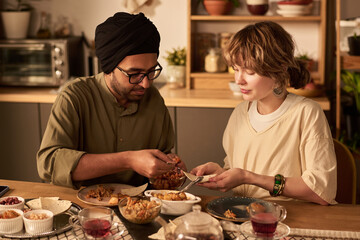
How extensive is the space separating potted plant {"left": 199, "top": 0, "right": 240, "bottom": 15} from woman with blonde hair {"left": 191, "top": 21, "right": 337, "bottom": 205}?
1.79 m

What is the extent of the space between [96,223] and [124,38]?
2.68ft

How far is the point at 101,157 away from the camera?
198 centimetres

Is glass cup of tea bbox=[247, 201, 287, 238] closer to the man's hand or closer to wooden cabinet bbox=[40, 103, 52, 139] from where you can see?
the man's hand

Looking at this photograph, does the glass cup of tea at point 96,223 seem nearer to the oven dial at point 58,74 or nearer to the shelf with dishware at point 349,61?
the shelf with dishware at point 349,61

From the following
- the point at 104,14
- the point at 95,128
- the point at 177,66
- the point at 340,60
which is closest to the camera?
the point at 95,128

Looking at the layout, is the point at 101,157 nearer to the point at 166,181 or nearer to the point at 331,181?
the point at 166,181

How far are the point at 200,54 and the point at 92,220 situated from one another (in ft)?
8.98

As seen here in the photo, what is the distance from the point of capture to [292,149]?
6.82 ft

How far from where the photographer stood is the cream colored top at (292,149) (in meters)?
1.95

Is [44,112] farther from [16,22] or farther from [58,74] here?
[16,22]

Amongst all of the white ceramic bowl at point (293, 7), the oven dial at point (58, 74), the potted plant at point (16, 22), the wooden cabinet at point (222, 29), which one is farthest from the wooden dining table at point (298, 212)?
the potted plant at point (16, 22)

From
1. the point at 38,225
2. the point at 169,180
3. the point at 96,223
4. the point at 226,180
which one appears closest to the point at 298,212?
the point at 226,180

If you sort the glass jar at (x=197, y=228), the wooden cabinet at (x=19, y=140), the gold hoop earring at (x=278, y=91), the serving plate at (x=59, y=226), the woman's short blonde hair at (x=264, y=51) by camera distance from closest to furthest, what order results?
1. the glass jar at (x=197, y=228)
2. the serving plate at (x=59, y=226)
3. the woman's short blonde hair at (x=264, y=51)
4. the gold hoop earring at (x=278, y=91)
5. the wooden cabinet at (x=19, y=140)

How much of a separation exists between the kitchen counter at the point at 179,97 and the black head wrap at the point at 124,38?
1451mm
